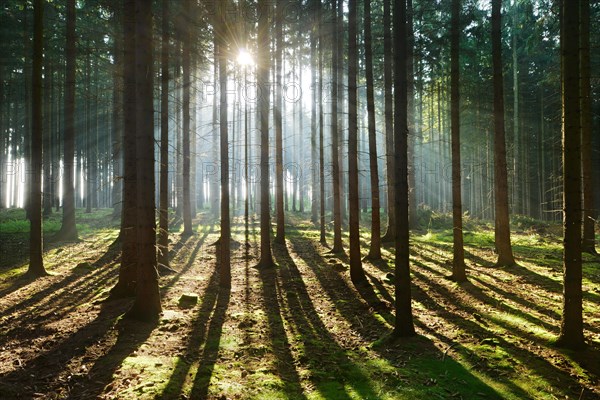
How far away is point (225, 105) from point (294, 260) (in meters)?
7.41

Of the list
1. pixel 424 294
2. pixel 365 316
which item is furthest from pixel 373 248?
pixel 365 316

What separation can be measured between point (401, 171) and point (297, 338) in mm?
3780

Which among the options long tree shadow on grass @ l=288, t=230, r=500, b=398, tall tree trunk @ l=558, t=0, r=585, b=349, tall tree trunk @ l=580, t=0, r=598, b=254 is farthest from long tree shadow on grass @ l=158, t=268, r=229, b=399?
tall tree trunk @ l=580, t=0, r=598, b=254

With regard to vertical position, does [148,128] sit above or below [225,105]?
below

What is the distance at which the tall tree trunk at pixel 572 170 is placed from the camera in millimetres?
5930

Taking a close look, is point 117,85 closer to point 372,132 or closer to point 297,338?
point 372,132

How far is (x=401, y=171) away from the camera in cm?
678

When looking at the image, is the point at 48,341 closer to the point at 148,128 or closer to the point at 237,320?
the point at 237,320

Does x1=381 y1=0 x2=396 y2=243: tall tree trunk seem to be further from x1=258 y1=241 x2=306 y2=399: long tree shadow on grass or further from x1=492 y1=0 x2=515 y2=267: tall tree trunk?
x1=258 y1=241 x2=306 y2=399: long tree shadow on grass

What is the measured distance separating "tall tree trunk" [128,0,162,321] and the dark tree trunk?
10.5m

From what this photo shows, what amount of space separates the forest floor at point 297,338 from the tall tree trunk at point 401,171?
2.33 ft

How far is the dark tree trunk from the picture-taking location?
16438mm

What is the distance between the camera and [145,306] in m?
7.54

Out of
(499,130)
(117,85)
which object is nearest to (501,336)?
(499,130)
